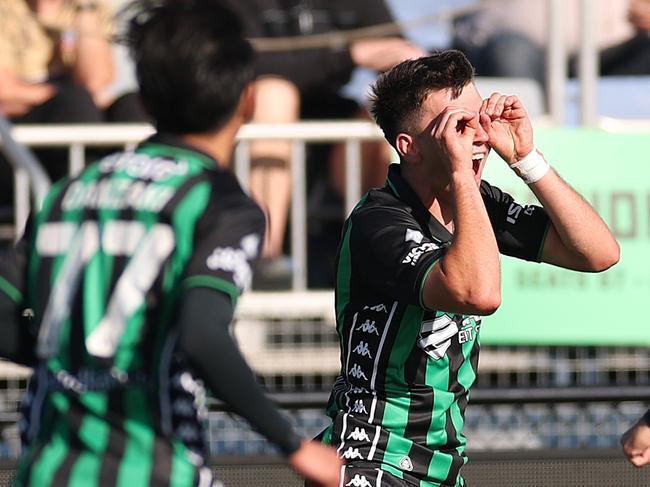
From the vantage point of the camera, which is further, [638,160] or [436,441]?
[638,160]

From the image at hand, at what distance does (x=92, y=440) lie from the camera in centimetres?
262

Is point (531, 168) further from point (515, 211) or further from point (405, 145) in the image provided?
point (405, 145)

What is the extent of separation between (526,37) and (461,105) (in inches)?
159

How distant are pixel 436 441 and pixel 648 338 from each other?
10.6 ft

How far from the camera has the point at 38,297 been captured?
271 cm

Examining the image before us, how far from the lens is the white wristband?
3.66 m

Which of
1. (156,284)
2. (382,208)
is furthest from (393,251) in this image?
(156,284)

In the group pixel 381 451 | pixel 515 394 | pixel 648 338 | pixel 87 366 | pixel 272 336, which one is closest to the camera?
pixel 87 366

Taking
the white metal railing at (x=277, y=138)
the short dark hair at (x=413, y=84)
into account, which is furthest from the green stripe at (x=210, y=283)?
the white metal railing at (x=277, y=138)

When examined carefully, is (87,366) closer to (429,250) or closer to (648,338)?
(429,250)

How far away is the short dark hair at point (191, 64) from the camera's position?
2.62 m

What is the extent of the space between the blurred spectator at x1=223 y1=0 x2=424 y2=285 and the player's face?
3332 millimetres

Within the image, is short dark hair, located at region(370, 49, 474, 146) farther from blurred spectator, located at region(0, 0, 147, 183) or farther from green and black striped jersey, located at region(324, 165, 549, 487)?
blurred spectator, located at region(0, 0, 147, 183)

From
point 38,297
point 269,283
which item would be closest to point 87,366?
point 38,297
